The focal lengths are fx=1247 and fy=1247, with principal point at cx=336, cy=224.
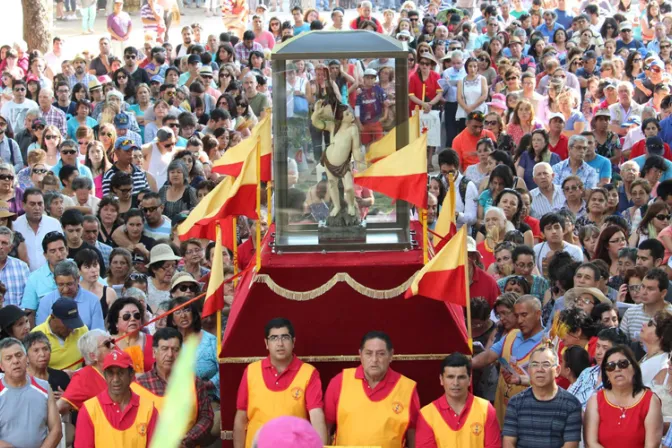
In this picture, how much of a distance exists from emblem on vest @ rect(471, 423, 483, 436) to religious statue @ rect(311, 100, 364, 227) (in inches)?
74.7

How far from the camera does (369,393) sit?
804 centimetres

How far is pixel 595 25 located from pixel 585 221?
13281mm

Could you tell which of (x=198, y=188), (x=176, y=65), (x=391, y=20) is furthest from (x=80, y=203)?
(x=391, y=20)

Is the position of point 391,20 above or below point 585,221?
above

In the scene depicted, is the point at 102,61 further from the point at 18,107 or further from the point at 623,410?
the point at 623,410

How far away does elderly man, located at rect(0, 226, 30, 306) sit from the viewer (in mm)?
11141

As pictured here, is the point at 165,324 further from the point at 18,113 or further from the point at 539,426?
the point at 18,113

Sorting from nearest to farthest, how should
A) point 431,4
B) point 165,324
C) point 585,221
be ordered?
point 165,324 → point 585,221 → point 431,4

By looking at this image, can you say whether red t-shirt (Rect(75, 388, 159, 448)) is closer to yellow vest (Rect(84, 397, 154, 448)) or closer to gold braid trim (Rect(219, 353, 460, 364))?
yellow vest (Rect(84, 397, 154, 448))

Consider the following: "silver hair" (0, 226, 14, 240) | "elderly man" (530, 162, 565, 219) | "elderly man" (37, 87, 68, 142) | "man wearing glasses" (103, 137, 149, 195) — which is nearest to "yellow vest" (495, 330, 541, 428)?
"elderly man" (530, 162, 565, 219)

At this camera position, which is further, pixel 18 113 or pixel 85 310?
pixel 18 113

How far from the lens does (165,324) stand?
376 inches

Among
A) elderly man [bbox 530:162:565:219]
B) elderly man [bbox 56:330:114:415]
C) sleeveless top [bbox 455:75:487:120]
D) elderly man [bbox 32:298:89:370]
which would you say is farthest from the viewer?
sleeveless top [bbox 455:75:487:120]

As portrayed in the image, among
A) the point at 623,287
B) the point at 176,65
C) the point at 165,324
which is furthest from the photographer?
the point at 176,65
